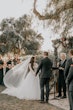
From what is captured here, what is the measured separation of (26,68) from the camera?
53.3 feet

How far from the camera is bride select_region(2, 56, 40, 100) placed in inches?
607

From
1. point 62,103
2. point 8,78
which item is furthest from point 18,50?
point 62,103

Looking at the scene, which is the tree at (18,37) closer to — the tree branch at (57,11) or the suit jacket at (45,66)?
the tree branch at (57,11)

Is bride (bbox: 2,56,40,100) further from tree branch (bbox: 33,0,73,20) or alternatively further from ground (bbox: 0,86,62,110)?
tree branch (bbox: 33,0,73,20)

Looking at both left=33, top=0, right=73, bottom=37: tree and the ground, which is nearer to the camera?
the ground

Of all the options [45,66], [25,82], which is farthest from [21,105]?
[25,82]

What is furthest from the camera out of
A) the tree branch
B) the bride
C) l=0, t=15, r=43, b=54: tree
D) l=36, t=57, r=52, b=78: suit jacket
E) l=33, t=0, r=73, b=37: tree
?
l=0, t=15, r=43, b=54: tree

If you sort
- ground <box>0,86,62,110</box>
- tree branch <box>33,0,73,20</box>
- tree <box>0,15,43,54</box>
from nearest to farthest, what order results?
ground <box>0,86,62,110</box> → tree branch <box>33,0,73,20</box> → tree <box>0,15,43,54</box>

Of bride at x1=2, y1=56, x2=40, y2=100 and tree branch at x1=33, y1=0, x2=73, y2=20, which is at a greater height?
tree branch at x1=33, y1=0, x2=73, y2=20

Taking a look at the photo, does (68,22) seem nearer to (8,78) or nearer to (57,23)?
(57,23)

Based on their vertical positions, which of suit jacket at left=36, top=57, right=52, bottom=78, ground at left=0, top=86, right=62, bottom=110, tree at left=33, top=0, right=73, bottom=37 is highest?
tree at left=33, top=0, right=73, bottom=37

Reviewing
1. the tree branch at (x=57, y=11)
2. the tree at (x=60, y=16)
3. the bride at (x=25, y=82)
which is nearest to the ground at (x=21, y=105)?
the bride at (x=25, y=82)

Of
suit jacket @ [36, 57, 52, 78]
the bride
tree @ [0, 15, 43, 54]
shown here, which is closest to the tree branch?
the bride

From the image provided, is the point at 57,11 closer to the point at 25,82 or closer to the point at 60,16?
the point at 60,16
